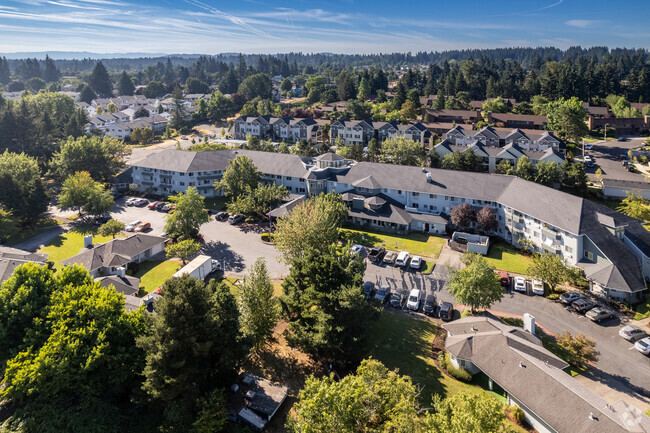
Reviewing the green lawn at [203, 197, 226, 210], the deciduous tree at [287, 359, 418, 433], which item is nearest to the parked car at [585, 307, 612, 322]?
the deciduous tree at [287, 359, 418, 433]

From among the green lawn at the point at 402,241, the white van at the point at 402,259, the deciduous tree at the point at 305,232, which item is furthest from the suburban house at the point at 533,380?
the green lawn at the point at 402,241

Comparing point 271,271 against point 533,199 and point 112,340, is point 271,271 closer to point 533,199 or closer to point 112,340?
point 112,340

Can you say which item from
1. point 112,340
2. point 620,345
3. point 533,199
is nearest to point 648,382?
point 620,345

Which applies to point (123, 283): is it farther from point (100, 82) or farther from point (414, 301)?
point (100, 82)

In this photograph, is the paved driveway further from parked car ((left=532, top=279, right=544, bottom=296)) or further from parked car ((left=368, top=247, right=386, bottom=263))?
parked car ((left=532, top=279, right=544, bottom=296))

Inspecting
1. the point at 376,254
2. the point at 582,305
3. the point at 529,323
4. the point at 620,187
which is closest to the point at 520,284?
the point at 582,305

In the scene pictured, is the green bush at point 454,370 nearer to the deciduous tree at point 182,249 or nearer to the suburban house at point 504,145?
the deciduous tree at point 182,249
